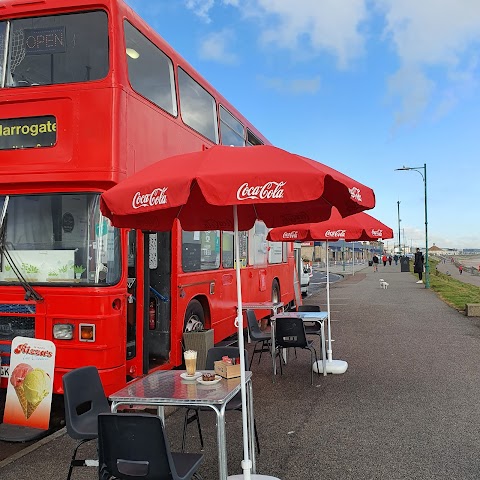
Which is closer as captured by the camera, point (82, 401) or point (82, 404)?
point (82, 401)

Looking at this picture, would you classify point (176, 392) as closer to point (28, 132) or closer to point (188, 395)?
point (188, 395)

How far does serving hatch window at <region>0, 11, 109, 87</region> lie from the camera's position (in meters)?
6.00

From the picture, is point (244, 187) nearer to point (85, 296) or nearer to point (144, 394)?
point (144, 394)

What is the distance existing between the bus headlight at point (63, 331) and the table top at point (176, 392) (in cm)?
155

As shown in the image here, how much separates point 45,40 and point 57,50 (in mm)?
225

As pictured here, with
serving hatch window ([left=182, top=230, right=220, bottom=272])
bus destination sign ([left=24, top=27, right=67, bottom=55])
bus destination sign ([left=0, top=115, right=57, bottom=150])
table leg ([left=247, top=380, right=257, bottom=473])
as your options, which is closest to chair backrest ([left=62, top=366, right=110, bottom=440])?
table leg ([left=247, top=380, right=257, bottom=473])

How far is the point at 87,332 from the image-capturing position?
223 inches

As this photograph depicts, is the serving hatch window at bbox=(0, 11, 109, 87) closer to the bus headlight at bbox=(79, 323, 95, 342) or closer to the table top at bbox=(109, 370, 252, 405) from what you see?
the bus headlight at bbox=(79, 323, 95, 342)

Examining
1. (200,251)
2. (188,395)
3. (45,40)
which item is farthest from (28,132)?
(188,395)

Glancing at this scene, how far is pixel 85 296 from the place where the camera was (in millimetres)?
5680

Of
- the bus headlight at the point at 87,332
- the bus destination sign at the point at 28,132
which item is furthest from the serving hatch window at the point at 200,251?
the bus destination sign at the point at 28,132

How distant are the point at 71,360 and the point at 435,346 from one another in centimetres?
752

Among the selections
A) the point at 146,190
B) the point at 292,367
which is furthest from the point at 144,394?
the point at 292,367

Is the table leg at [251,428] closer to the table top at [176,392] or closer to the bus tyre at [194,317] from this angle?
the table top at [176,392]
